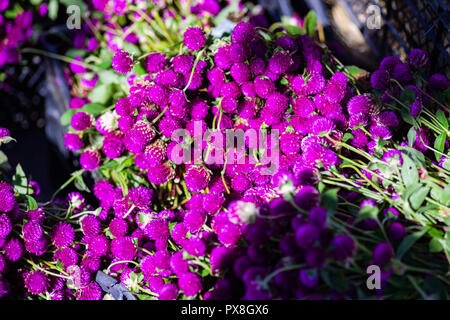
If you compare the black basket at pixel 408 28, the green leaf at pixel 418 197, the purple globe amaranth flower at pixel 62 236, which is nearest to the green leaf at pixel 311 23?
the black basket at pixel 408 28

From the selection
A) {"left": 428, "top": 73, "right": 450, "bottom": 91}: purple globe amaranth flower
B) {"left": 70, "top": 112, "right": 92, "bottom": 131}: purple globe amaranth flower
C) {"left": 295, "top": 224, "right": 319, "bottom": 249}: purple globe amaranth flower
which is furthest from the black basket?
{"left": 70, "top": 112, "right": 92, "bottom": 131}: purple globe amaranth flower

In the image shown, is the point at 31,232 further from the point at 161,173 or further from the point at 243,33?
the point at 243,33

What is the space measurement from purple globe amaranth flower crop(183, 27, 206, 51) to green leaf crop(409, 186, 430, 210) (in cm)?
53

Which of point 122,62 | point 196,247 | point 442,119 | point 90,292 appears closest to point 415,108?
point 442,119

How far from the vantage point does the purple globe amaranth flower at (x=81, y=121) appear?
939 millimetres

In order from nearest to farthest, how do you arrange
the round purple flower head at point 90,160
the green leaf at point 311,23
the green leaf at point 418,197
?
the green leaf at point 418,197
the round purple flower head at point 90,160
the green leaf at point 311,23

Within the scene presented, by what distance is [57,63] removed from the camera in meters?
1.30

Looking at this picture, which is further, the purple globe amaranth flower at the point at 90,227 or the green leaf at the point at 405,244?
the purple globe amaranth flower at the point at 90,227

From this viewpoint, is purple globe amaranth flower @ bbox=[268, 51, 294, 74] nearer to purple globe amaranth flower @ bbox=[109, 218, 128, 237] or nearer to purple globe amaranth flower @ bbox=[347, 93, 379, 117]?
purple globe amaranth flower @ bbox=[347, 93, 379, 117]

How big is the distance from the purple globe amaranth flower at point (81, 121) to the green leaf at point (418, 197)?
2.53 ft

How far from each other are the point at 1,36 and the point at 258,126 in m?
1.14

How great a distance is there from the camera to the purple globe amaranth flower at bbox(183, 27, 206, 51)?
81cm

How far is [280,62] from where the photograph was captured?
77cm

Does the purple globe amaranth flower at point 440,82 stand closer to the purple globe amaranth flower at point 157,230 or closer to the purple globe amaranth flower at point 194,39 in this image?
the purple globe amaranth flower at point 194,39
